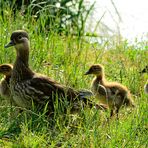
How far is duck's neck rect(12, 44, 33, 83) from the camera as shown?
23.1 ft

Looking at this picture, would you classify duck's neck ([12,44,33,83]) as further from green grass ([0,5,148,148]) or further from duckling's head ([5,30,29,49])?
green grass ([0,5,148,148])

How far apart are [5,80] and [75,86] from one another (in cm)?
72

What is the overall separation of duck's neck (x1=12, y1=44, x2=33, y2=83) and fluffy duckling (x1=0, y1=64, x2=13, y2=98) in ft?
0.55

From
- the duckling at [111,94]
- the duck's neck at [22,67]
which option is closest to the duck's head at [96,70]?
the duckling at [111,94]

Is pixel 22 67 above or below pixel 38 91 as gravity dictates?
above

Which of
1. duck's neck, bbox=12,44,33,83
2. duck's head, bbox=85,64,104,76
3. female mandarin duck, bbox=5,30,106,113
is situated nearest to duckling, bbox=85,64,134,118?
duck's head, bbox=85,64,104,76

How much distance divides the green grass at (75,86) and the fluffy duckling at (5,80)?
109 mm

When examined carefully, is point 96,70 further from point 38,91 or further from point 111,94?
point 38,91

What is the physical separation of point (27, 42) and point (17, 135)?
1269mm

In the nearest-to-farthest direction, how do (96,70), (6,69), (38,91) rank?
(38,91) < (6,69) < (96,70)

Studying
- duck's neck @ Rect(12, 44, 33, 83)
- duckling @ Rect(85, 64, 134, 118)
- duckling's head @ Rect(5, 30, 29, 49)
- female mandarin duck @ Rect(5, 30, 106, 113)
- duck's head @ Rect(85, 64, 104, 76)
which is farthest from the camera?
duck's head @ Rect(85, 64, 104, 76)

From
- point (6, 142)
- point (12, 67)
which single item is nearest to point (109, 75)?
point (12, 67)

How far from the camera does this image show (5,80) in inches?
291

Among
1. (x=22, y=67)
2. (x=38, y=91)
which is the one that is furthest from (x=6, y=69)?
(x=38, y=91)
